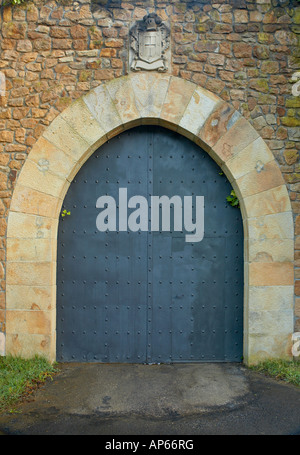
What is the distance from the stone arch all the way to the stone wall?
0.64 ft

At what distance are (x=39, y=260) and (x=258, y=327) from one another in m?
2.58

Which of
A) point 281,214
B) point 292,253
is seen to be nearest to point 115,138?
point 281,214

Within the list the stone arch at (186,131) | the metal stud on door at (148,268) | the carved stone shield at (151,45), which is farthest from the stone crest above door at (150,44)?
the metal stud on door at (148,268)

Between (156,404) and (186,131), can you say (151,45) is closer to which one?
(186,131)

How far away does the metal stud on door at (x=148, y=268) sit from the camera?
434cm

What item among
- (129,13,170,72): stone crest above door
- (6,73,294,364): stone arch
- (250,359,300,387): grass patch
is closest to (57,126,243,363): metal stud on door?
(6,73,294,364): stone arch

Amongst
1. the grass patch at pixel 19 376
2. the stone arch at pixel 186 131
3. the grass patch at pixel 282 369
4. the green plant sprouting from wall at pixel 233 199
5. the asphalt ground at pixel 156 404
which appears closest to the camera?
the asphalt ground at pixel 156 404

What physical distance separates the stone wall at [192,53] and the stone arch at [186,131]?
194mm

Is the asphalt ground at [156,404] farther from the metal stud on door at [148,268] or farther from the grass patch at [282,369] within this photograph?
the metal stud on door at [148,268]

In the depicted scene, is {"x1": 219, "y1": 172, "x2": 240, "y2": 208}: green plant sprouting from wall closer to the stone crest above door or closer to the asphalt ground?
the stone crest above door

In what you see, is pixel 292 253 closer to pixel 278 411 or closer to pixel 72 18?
pixel 278 411

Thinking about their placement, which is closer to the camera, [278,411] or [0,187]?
[278,411]

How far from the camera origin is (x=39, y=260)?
4137mm

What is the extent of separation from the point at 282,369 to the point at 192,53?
3670 mm
